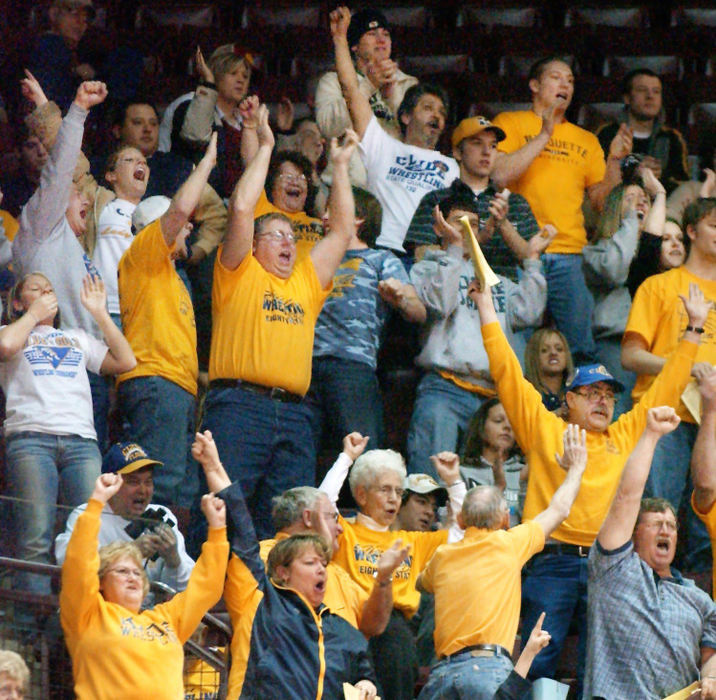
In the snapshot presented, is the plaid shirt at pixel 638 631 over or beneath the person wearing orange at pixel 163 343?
beneath

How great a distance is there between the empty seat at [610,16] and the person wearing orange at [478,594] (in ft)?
20.7

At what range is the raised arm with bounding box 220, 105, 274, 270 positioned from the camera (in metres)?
8.27

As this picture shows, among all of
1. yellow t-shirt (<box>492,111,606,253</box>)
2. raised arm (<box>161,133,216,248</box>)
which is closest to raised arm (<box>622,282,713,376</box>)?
yellow t-shirt (<box>492,111,606,253</box>)

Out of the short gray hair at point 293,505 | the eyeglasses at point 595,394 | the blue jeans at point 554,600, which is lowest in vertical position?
the blue jeans at point 554,600

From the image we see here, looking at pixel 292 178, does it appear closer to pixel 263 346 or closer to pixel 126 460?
pixel 263 346

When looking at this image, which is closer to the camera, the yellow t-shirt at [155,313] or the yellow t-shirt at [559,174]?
the yellow t-shirt at [155,313]

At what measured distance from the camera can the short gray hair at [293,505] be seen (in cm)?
710

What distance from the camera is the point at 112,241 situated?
359 inches

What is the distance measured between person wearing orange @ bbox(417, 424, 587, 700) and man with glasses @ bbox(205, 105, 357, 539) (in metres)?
1.20

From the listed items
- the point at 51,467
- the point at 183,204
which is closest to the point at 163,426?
the point at 51,467

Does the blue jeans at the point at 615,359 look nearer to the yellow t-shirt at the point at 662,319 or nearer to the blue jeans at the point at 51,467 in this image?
the yellow t-shirt at the point at 662,319

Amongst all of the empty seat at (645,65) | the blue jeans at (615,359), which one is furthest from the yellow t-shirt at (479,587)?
the empty seat at (645,65)

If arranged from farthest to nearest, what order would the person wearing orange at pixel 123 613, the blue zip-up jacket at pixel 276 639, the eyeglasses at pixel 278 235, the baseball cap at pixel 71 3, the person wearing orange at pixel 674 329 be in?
the baseball cap at pixel 71 3
the eyeglasses at pixel 278 235
the person wearing orange at pixel 674 329
the blue zip-up jacket at pixel 276 639
the person wearing orange at pixel 123 613

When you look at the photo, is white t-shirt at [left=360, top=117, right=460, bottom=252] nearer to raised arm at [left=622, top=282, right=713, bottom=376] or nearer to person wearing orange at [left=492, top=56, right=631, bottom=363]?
person wearing orange at [left=492, top=56, right=631, bottom=363]
